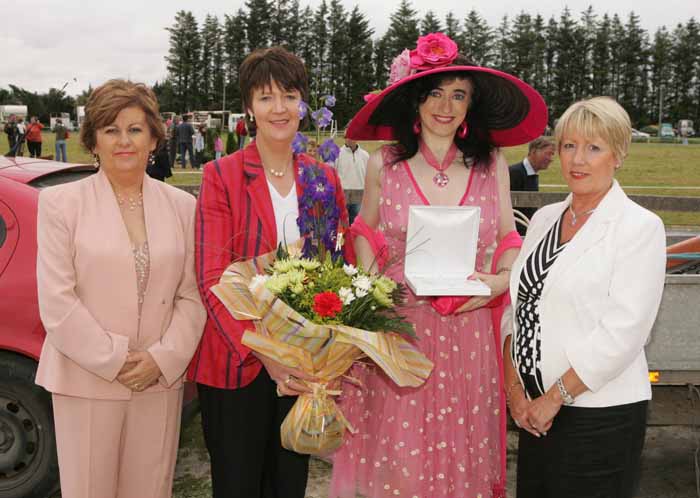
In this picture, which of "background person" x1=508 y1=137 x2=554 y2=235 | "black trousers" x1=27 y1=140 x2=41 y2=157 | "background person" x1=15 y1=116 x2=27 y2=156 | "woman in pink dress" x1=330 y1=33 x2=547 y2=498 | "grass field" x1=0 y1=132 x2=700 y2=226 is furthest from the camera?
"black trousers" x1=27 y1=140 x2=41 y2=157

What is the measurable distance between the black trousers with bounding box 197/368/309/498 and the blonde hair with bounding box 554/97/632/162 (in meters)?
1.43

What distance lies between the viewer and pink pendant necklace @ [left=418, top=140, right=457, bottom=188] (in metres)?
2.95

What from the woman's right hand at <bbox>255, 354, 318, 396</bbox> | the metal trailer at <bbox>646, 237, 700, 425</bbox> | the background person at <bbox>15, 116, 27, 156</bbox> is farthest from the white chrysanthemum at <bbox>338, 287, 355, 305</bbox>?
the background person at <bbox>15, 116, 27, 156</bbox>

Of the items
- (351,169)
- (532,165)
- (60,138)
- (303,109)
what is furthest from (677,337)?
(60,138)

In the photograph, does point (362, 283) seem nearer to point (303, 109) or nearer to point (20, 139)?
point (303, 109)

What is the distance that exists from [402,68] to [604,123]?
962mm

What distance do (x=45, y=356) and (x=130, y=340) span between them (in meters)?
0.34

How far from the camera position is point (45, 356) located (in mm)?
2582

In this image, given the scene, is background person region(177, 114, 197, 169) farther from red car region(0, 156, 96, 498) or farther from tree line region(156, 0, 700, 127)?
tree line region(156, 0, 700, 127)

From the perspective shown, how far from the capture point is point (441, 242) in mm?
2703

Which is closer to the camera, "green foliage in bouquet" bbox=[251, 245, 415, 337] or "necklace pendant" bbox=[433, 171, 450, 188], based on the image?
"green foliage in bouquet" bbox=[251, 245, 415, 337]

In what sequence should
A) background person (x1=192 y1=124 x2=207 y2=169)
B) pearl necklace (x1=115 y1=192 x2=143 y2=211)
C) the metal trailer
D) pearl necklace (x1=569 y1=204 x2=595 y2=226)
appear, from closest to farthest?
pearl necklace (x1=569 y1=204 x2=595 y2=226) → pearl necklace (x1=115 y1=192 x2=143 y2=211) → the metal trailer → background person (x1=192 y1=124 x2=207 y2=169)

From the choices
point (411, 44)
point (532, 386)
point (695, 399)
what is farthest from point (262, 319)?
point (411, 44)

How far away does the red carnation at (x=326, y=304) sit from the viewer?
208cm
